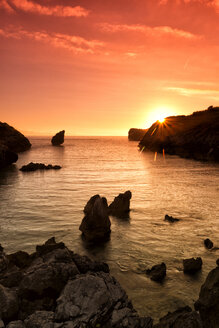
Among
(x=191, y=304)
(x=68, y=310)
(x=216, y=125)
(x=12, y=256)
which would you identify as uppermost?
(x=216, y=125)

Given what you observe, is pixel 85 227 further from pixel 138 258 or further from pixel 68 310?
pixel 68 310

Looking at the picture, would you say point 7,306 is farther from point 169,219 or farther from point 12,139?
point 12,139

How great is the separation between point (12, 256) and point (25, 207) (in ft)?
72.7

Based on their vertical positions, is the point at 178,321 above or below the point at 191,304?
above

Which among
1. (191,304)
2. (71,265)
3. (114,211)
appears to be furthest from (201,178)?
(71,265)

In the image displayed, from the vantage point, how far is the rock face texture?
125 meters

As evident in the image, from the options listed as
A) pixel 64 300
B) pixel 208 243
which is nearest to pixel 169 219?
pixel 208 243

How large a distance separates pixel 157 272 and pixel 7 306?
1219cm

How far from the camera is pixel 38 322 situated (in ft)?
36.2

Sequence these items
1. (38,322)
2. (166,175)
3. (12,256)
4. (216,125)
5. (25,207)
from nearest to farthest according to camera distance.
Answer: (38,322) → (12,256) → (25,207) → (166,175) → (216,125)

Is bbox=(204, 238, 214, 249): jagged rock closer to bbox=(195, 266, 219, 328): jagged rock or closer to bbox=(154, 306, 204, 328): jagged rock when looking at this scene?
bbox=(195, 266, 219, 328): jagged rock

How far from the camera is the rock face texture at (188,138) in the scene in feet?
410

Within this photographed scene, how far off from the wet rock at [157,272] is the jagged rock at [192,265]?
67.0 inches

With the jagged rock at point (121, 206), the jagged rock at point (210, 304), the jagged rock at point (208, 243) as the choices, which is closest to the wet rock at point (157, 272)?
the jagged rock at point (208, 243)
